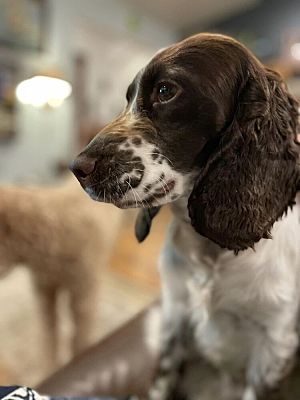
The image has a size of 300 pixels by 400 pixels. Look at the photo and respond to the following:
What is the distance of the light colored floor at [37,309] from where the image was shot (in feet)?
5.98


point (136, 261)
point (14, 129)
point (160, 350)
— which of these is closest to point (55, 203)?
point (160, 350)

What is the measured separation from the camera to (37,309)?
6.01 feet

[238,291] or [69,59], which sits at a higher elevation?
[238,291]

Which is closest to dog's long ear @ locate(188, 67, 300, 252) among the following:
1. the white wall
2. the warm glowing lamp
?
the warm glowing lamp

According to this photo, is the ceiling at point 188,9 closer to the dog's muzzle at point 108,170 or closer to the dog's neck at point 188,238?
the dog's neck at point 188,238

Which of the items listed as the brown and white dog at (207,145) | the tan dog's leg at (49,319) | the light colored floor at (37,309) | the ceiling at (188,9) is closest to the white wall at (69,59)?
the ceiling at (188,9)

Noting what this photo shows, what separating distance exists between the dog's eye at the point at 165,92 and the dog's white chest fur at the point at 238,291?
219 mm

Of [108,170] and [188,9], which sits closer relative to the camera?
[108,170]

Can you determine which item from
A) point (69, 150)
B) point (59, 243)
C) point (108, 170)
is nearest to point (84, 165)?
point (108, 170)

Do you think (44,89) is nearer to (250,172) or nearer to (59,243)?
(59,243)

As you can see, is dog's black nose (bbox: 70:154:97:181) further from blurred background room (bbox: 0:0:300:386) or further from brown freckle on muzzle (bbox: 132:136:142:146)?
blurred background room (bbox: 0:0:300:386)

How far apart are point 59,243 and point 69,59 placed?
11.3ft

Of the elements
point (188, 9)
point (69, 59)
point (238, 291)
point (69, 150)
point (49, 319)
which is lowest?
point (69, 150)

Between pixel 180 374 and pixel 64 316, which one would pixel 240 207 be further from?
pixel 64 316
